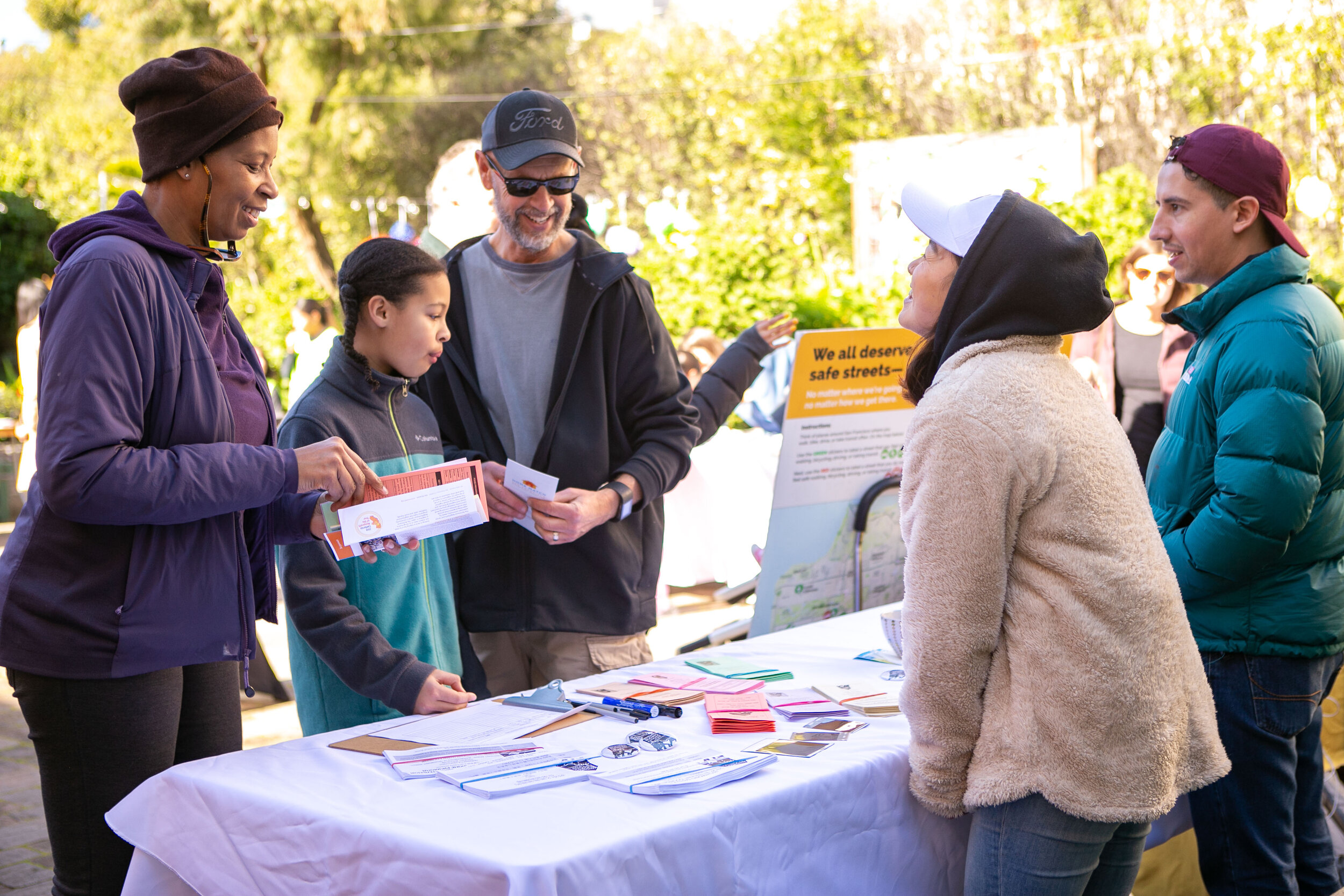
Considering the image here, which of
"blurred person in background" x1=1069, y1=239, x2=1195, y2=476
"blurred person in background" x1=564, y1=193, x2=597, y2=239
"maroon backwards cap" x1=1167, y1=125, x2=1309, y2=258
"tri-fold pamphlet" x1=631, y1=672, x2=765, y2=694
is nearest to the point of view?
"tri-fold pamphlet" x1=631, y1=672, x2=765, y2=694

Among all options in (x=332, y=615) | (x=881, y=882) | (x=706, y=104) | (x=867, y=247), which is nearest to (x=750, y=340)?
(x=332, y=615)

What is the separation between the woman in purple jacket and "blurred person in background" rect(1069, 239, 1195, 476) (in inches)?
153

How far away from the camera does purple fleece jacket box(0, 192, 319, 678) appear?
178 cm

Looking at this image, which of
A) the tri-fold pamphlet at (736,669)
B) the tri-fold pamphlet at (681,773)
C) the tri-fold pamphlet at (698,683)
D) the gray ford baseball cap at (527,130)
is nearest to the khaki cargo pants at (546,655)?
the tri-fold pamphlet at (736,669)

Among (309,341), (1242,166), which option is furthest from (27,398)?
(1242,166)

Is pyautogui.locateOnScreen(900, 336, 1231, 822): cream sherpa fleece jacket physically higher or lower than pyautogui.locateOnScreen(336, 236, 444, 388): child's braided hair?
lower

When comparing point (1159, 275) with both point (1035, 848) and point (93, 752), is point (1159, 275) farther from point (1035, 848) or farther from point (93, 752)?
point (93, 752)

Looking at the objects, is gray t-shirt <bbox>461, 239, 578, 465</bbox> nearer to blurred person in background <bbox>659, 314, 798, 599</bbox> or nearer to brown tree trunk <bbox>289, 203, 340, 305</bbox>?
blurred person in background <bbox>659, 314, 798, 599</bbox>

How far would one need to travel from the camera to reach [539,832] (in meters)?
1.54

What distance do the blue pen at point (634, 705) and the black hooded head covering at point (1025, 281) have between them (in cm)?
86

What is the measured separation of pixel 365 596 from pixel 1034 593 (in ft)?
4.39

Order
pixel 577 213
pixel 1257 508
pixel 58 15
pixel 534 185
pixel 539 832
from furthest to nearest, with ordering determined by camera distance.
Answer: pixel 58 15 → pixel 577 213 → pixel 534 185 → pixel 1257 508 → pixel 539 832

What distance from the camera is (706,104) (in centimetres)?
2548

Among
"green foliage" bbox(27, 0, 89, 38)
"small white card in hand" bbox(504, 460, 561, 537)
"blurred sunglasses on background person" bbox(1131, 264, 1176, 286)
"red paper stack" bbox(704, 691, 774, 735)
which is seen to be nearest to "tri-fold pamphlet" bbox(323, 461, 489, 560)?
"small white card in hand" bbox(504, 460, 561, 537)
